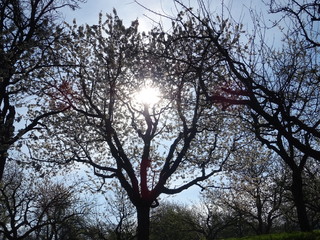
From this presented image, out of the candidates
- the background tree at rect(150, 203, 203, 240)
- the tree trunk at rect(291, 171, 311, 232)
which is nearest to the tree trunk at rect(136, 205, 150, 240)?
the tree trunk at rect(291, 171, 311, 232)

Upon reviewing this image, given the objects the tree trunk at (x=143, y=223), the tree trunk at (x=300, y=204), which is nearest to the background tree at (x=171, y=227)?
the tree trunk at (x=143, y=223)

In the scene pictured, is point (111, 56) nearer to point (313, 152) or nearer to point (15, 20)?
point (15, 20)

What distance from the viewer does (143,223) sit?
12867 mm

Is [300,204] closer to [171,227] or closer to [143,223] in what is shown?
[143,223]

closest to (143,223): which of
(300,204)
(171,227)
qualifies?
(300,204)

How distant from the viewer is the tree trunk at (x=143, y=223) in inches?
492

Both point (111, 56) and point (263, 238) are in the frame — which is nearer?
point (263, 238)

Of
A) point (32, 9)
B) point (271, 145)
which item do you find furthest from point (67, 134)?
point (271, 145)

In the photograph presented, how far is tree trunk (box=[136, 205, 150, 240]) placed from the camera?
1250 centimetres

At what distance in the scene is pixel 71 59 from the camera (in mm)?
13609

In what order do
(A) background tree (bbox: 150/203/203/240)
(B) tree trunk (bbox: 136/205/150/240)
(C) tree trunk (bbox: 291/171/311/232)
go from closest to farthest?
(B) tree trunk (bbox: 136/205/150/240)
(C) tree trunk (bbox: 291/171/311/232)
(A) background tree (bbox: 150/203/203/240)

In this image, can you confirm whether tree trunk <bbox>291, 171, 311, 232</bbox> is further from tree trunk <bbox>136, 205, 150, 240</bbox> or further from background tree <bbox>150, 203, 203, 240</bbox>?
background tree <bbox>150, 203, 203, 240</bbox>

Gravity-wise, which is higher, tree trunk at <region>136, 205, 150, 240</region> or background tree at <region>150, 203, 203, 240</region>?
background tree at <region>150, 203, 203, 240</region>

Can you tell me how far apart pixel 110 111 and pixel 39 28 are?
5054 mm
